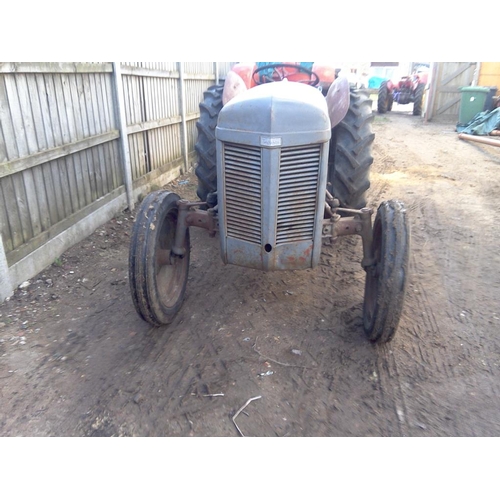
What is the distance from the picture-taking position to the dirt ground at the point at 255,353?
2.46 metres

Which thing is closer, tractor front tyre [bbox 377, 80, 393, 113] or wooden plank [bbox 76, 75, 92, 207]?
wooden plank [bbox 76, 75, 92, 207]

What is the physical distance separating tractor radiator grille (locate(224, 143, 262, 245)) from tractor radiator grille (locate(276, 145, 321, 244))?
5.6 inches

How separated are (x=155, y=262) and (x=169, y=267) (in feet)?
1.75

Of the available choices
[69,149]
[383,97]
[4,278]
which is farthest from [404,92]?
[4,278]

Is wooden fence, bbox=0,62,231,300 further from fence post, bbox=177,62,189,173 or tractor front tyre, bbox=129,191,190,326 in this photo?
tractor front tyre, bbox=129,191,190,326

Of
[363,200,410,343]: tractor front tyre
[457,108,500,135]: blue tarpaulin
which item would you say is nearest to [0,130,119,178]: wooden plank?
[363,200,410,343]: tractor front tyre

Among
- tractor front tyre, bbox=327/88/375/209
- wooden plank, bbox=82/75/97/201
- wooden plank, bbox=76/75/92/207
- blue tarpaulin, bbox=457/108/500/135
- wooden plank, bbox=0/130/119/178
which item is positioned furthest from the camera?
blue tarpaulin, bbox=457/108/500/135

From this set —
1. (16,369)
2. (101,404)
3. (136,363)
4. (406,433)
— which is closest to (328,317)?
(406,433)

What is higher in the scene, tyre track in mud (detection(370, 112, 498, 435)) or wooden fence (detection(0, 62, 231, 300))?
wooden fence (detection(0, 62, 231, 300))

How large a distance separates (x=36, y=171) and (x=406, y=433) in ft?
11.7

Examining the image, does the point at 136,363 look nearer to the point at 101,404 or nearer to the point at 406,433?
the point at 101,404

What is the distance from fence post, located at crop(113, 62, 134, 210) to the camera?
531 centimetres

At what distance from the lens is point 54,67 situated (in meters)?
4.13

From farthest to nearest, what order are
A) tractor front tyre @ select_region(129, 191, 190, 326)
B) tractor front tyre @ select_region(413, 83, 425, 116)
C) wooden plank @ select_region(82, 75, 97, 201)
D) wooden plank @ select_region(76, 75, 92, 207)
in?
1. tractor front tyre @ select_region(413, 83, 425, 116)
2. wooden plank @ select_region(82, 75, 97, 201)
3. wooden plank @ select_region(76, 75, 92, 207)
4. tractor front tyre @ select_region(129, 191, 190, 326)
